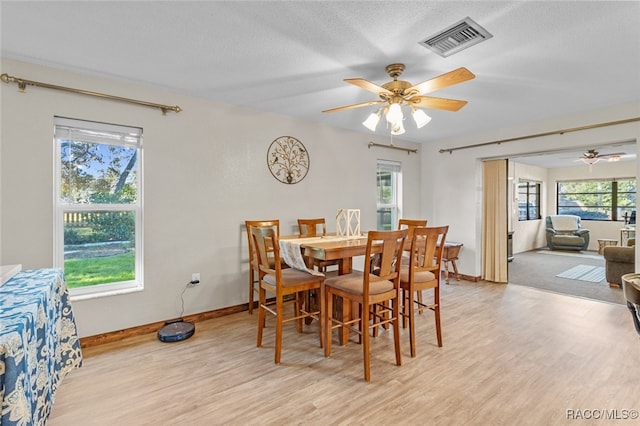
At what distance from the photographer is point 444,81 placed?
2.07 metres

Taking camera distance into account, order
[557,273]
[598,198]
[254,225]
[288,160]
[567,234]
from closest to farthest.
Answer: [254,225] → [288,160] → [557,273] → [567,234] → [598,198]

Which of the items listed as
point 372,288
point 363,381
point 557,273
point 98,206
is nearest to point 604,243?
point 557,273

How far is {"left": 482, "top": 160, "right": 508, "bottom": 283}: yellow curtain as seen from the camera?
4625mm

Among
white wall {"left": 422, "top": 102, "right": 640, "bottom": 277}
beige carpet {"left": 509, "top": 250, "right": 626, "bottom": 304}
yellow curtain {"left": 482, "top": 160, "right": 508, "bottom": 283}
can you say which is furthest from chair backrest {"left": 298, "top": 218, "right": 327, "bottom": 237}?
beige carpet {"left": 509, "top": 250, "right": 626, "bottom": 304}

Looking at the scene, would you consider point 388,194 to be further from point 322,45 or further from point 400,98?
point 322,45

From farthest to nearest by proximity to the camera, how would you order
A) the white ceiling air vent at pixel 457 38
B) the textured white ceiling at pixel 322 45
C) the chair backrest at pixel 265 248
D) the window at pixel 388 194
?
the window at pixel 388 194 < the chair backrest at pixel 265 248 < the white ceiling air vent at pixel 457 38 < the textured white ceiling at pixel 322 45

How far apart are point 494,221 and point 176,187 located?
4484mm

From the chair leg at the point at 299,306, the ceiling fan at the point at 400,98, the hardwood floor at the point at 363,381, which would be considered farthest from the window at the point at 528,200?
the chair leg at the point at 299,306

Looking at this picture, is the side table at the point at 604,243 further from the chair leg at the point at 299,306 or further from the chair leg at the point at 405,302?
the chair leg at the point at 299,306

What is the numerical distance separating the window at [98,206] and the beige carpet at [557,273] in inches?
207

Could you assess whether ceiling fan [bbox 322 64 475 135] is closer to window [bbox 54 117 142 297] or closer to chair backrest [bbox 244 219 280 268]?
chair backrest [bbox 244 219 280 268]

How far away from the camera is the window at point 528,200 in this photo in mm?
7765

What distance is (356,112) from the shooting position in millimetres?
3691

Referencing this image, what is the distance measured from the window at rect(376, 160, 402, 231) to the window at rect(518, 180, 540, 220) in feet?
14.1
